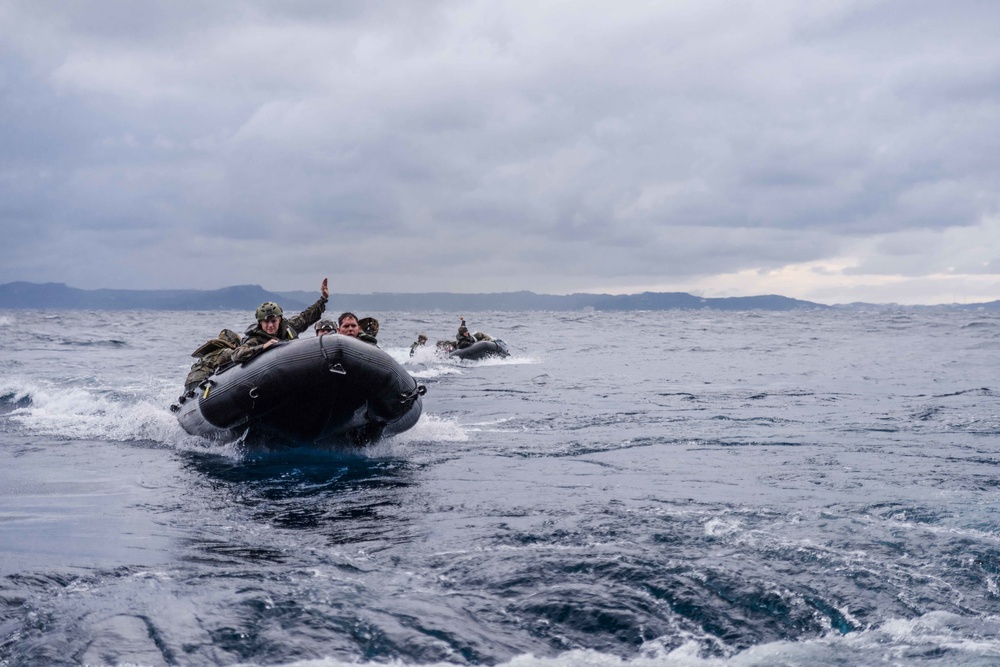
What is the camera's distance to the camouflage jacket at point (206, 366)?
1154 centimetres

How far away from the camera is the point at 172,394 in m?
16.8

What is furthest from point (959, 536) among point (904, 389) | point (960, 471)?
point (904, 389)

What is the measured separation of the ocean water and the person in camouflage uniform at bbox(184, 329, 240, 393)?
87 centimetres

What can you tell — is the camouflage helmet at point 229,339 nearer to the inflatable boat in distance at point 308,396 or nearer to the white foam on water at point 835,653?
the inflatable boat in distance at point 308,396

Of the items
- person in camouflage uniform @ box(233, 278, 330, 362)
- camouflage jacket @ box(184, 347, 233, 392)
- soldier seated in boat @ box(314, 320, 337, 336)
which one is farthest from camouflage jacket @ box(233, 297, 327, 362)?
camouflage jacket @ box(184, 347, 233, 392)

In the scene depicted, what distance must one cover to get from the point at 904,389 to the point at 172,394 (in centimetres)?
1551

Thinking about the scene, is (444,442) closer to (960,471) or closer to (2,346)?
(960,471)

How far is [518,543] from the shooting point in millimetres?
6250

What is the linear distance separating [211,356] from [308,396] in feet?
11.2

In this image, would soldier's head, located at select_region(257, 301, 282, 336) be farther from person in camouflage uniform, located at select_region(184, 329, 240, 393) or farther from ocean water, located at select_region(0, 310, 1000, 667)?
ocean water, located at select_region(0, 310, 1000, 667)

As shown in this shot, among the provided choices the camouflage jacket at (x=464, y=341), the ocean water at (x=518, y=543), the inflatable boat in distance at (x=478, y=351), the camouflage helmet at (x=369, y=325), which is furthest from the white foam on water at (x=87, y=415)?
the camouflage jacket at (x=464, y=341)

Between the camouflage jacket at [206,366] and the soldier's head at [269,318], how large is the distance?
2.59ft

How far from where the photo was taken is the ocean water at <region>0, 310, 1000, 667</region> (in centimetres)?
450

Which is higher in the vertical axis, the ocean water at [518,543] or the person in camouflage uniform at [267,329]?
the person in camouflage uniform at [267,329]
